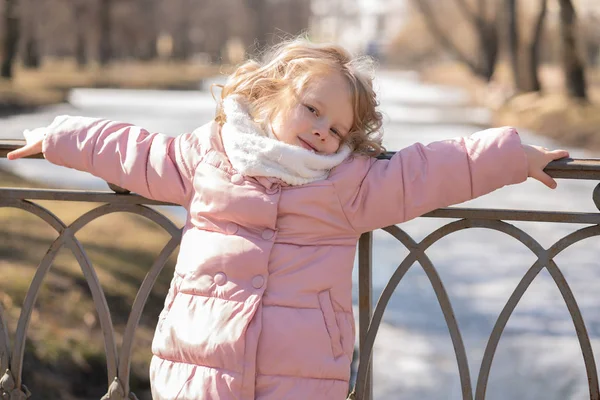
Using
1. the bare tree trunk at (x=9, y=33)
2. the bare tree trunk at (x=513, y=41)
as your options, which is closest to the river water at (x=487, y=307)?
the bare tree trunk at (x=9, y=33)

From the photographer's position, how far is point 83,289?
839 centimetres

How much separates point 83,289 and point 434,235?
21.6 ft

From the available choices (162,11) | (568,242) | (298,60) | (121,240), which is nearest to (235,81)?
(298,60)

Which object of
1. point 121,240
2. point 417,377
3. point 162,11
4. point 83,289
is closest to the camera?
point 83,289

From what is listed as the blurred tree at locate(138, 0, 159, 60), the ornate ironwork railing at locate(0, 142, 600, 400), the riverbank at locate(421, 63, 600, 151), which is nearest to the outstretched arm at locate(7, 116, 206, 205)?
the ornate ironwork railing at locate(0, 142, 600, 400)

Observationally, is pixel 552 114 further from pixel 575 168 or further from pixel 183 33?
pixel 183 33

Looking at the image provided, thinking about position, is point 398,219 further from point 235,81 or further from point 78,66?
point 78,66

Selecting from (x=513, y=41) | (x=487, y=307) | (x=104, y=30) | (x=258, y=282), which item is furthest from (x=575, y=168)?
(x=104, y=30)

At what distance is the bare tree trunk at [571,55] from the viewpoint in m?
18.3

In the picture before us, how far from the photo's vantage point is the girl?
6.74ft

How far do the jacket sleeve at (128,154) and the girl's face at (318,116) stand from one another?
24 centimetres

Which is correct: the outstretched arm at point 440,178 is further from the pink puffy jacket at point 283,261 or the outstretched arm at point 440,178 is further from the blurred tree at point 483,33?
the blurred tree at point 483,33

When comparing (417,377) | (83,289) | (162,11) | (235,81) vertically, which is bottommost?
(417,377)

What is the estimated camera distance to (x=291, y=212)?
6.95 ft
